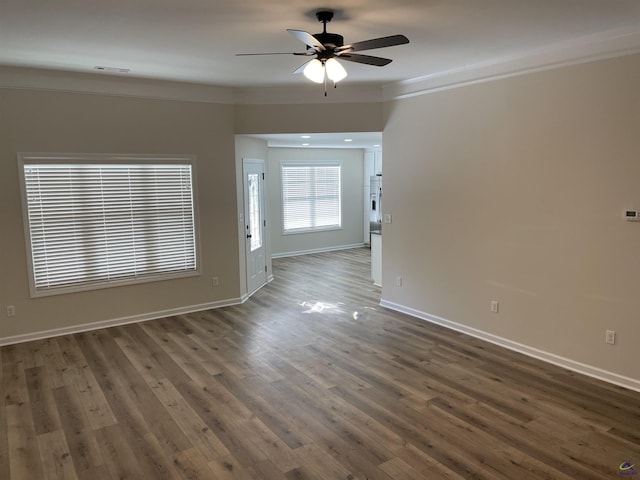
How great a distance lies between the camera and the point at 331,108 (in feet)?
20.4

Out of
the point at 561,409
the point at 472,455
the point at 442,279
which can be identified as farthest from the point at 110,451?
the point at 442,279

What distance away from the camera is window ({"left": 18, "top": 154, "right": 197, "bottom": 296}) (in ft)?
17.2

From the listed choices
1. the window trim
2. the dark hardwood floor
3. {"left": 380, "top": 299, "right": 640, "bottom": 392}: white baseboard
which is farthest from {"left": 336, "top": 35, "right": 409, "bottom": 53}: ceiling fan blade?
the window trim

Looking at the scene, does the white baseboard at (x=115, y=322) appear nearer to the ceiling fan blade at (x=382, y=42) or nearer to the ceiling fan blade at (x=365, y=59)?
the ceiling fan blade at (x=365, y=59)

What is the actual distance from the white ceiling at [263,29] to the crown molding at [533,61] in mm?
52

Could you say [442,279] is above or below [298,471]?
above

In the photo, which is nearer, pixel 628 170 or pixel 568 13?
pixel 568 13

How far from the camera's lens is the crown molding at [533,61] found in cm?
373

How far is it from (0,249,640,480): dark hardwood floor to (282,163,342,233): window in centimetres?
508

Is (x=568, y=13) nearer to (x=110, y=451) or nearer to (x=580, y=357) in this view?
(x=580, y=357)

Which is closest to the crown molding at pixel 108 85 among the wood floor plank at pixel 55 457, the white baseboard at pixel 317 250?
the wood floor plank at pixel 55 457

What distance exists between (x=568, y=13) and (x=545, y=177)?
1.52 metres

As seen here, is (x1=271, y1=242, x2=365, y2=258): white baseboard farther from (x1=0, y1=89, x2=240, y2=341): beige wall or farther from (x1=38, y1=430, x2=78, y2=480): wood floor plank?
(x1=38, y1=430, x2=78, y2=480): wood floor plank

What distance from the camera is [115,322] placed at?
227 inches
